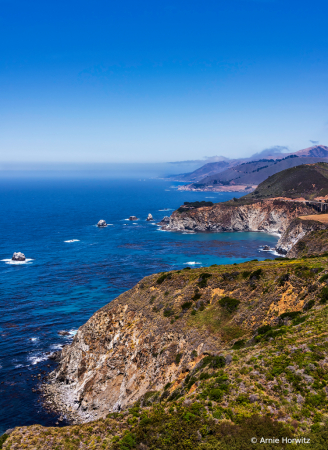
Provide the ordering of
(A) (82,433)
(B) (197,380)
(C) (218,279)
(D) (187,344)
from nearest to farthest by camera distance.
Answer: (A) (82,433) → (B) (197,380) → (D) (187,344) → (C) (218,279)

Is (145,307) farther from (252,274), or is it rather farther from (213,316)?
(252,274)

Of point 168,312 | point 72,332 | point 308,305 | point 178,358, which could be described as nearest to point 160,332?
point 168,312

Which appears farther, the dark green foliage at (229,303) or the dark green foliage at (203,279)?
the dark green foliage at (203,279)

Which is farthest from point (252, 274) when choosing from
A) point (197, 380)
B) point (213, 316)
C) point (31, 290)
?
point (31, 290)

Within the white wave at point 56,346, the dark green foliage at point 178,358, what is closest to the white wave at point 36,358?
the white wave at point 56,346

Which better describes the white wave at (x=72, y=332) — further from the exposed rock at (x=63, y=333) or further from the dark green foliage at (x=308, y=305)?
the dark green foliage at (x=308, y=305)

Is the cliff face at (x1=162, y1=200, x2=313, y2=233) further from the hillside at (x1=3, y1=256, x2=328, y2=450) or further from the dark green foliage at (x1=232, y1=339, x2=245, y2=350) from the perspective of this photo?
the dark green foliage at (x1=232, y1=339, x2=245, y2=350)
